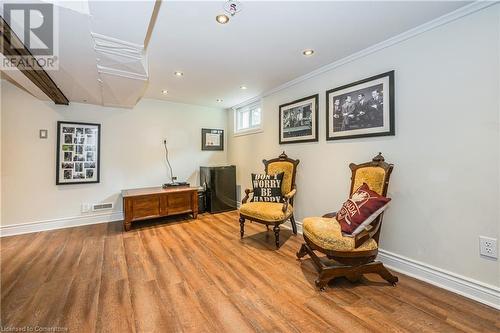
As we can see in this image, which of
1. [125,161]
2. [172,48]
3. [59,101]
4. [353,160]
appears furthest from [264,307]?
[59,101]

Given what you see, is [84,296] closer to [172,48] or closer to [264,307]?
[264,307]

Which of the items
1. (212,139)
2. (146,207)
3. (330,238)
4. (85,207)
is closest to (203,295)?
(330,238)

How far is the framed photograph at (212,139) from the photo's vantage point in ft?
16.1

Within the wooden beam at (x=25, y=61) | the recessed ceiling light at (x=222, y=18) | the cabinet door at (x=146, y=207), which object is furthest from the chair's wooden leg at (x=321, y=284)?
the wooden beam at (x=25, y=61)

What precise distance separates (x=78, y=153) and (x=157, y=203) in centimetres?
163

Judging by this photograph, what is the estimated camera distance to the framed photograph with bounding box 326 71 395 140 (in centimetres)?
220

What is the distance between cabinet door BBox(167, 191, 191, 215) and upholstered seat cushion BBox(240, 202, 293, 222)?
57.5 inches

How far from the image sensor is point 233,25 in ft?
6.27

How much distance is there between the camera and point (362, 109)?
241cm

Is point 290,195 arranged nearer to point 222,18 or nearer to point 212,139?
point 222,18

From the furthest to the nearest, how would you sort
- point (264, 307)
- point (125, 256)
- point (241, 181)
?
point (241, 181) → point (125, 256) → point (264, 307)

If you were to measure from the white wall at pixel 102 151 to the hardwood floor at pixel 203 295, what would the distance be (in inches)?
35.6

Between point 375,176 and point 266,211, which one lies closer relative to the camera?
point 375,176

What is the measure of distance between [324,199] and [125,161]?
12.0 feet
